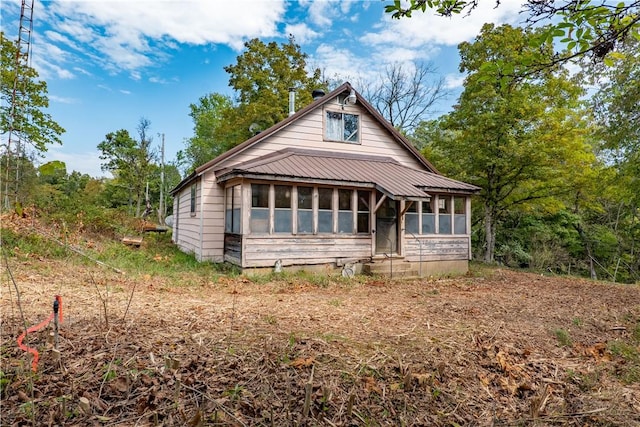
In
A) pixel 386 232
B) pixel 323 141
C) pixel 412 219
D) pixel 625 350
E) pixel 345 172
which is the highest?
pixel 323 141

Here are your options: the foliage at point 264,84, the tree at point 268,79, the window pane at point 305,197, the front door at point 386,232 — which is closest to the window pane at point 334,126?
the front door at point 386,232

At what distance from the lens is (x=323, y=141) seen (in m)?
12.5

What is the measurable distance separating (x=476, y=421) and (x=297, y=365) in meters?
1.50

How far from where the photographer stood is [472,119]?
46.1 ft

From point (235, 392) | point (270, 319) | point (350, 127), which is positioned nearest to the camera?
point (235, 392)

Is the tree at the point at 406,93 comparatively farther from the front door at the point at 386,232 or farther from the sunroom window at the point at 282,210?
the sunroom window at the point at 282,210

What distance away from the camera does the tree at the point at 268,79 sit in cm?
2275

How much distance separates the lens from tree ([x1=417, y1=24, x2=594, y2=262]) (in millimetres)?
12906

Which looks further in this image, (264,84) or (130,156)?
(130,156)

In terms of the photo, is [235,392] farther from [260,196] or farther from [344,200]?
[344,200]

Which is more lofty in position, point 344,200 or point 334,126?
point 334,126

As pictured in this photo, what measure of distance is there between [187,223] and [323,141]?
20.4 feet

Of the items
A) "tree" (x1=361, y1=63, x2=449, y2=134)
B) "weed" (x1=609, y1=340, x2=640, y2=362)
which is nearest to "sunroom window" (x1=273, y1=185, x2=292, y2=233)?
"weed" (x1=609, y1=340, x2=640, y2=362)

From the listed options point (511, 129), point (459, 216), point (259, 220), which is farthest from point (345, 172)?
point (511, 129)
